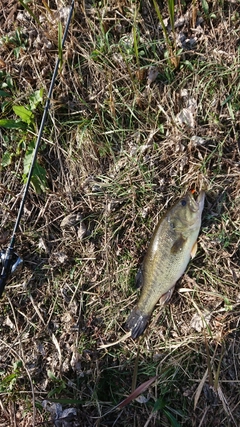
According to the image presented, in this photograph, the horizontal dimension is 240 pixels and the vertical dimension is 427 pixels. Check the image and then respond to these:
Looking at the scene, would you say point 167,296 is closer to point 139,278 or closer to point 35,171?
point 139,278

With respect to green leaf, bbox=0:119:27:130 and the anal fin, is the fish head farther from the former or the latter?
green leaf, bbox=0:119:27:130

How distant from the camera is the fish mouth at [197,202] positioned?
3.49 m

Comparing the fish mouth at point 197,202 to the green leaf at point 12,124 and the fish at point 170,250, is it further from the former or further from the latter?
the green leaf at point 12,124

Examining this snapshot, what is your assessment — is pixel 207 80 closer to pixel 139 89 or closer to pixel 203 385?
pixel 139 89

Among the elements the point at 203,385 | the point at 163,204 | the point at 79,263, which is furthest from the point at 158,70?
the point at 203,385

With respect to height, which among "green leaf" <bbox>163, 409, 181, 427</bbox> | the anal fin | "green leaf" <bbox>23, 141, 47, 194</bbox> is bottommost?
"green leaf" <bbox>163, 409, 181, 427</bbox>

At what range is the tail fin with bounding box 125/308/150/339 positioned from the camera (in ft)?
12.1

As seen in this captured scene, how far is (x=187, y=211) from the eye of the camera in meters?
3.49

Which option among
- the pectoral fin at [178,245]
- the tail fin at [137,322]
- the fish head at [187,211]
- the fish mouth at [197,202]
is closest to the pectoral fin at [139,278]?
the tail fin at [137,322]

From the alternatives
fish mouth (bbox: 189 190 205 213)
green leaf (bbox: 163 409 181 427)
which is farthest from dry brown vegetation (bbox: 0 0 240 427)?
fish mouth (bbox: 189 190 205 213)

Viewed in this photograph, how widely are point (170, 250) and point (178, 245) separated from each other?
78mm

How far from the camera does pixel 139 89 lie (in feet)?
12.3

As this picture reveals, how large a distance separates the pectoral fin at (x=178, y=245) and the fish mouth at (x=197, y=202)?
252 mm

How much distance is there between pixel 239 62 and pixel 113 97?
110 cm
